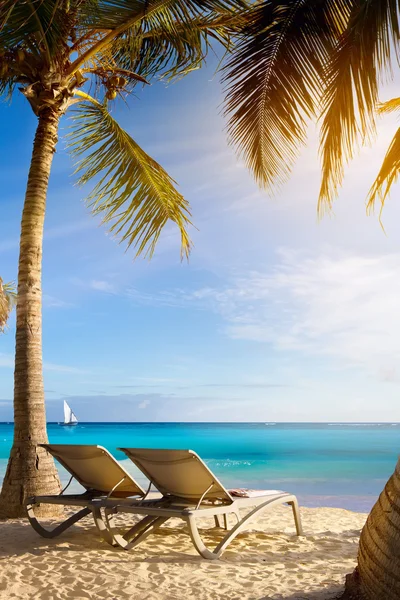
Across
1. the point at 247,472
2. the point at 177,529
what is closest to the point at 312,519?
the point at 177,529

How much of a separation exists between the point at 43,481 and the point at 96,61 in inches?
209

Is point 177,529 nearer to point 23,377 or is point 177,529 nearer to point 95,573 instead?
point 95,573

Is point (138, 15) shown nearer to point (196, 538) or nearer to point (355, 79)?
point (355, 79)

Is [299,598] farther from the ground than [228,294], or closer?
closer

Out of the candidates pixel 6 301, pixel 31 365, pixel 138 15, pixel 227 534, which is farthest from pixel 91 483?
pixel 6 301

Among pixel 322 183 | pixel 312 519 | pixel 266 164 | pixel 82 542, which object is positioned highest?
pixel 266 164

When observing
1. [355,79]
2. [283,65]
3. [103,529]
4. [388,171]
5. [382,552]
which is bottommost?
[103,529]

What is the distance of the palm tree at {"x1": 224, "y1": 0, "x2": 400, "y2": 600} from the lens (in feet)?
15.2

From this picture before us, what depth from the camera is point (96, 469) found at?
5176 millimetres

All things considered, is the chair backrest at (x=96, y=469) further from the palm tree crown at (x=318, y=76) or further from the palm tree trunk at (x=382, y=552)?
the palm tree crown at (x=318, y=76)

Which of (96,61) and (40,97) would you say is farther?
(96,61)

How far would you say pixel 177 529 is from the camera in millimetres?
5656

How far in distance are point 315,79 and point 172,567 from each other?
3.99m

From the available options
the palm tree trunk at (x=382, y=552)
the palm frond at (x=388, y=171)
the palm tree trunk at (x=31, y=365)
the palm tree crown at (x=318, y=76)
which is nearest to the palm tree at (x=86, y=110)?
the palm tree trunk at (x=31, y=365)
